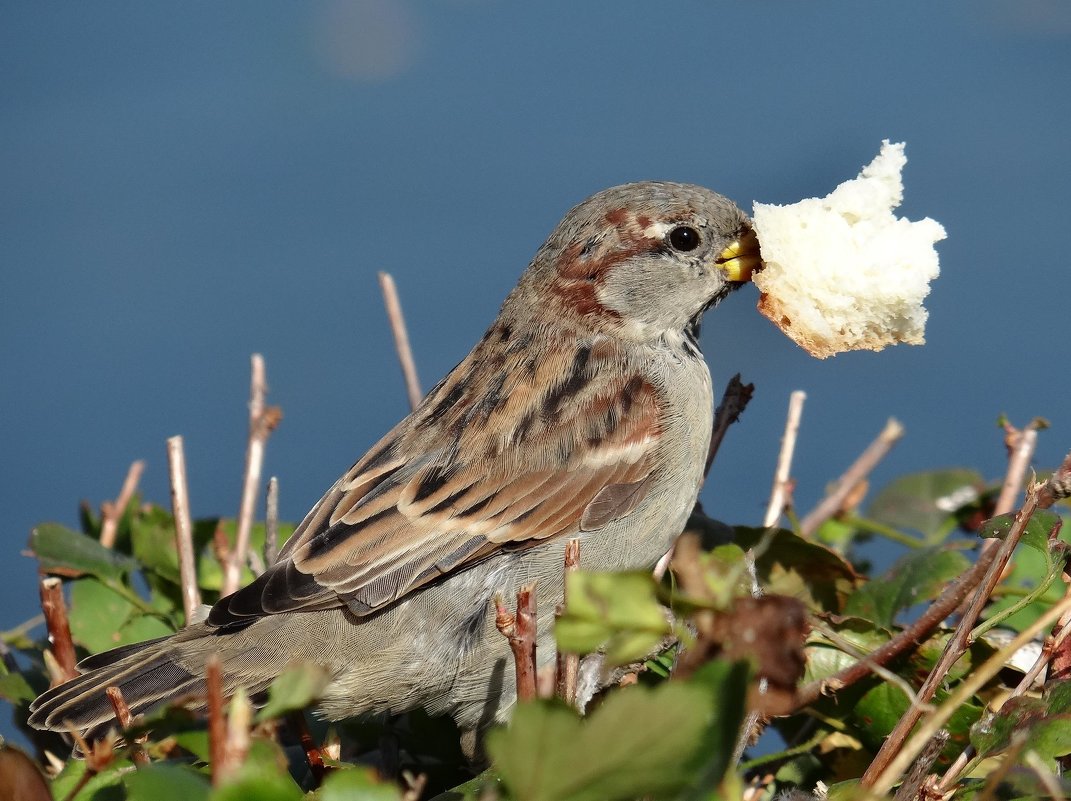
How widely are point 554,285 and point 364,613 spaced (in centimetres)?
93

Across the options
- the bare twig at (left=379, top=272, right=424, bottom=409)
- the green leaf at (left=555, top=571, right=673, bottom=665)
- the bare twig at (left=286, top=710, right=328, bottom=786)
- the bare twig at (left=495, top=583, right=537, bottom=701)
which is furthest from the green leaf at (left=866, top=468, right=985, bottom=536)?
the green leaf at (left=555, top=571, right=673, bottom=665)

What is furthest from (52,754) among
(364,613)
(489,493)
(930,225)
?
(930,225)

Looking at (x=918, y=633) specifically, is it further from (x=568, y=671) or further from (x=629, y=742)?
(x=629, y=742)

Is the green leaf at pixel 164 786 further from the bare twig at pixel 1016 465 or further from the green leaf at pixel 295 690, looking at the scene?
the bare twig at pixel 1016 465

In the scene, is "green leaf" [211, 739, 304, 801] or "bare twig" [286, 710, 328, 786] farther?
"bare twig" [286, 710, 328, 786]

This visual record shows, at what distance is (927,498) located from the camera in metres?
2.44

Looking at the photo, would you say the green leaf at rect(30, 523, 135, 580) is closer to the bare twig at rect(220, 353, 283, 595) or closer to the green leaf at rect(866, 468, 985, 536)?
the bare twig at rect(220, 353, 283, 595)

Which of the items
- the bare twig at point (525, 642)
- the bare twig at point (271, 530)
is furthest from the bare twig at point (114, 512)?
the bare twig at point (525, 642)

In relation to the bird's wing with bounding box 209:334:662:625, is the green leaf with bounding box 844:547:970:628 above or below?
below

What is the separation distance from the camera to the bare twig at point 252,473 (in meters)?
2.25

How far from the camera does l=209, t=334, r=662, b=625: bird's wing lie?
2123 millimetres

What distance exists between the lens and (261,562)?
2455 millimetres

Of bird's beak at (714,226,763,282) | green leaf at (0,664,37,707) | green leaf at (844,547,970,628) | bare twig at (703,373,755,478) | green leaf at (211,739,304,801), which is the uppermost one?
bird's beak at (714,226,763,282)

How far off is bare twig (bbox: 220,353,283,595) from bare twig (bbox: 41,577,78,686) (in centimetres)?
31
